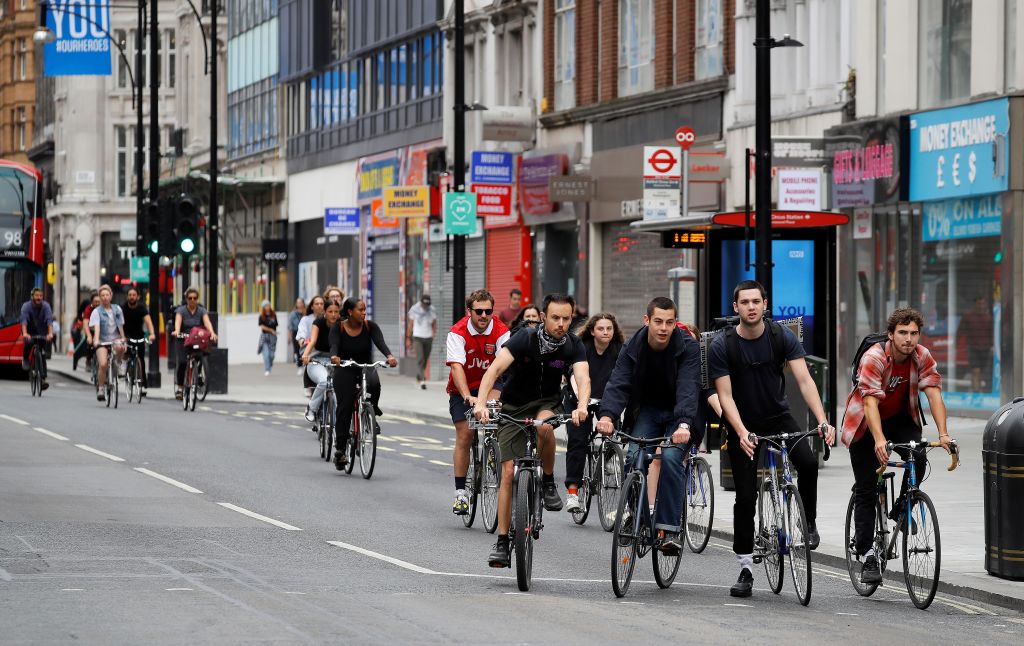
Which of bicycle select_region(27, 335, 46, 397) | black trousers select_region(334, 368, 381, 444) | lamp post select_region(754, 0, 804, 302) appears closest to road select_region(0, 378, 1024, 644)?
black trousers select_region(334, 368, 381, 444)

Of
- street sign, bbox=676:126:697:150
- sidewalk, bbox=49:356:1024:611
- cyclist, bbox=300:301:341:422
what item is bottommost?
sidewalk, bbox=49:356:1024:611

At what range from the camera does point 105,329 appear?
31125 mm

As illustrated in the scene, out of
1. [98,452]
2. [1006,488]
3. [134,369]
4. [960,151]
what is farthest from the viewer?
[134,369]

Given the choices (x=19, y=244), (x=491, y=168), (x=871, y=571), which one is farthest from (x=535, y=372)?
Result: (x=19, y=244)

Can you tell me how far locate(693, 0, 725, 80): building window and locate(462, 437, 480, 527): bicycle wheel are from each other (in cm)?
1967

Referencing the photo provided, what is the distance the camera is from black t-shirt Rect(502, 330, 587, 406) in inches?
532

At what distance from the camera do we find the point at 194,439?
2466 cm

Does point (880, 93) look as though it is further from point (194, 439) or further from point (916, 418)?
point (916, 418)

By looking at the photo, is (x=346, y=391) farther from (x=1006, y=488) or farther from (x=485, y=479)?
(x=1006, y=488)

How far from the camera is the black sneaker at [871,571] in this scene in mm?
11906

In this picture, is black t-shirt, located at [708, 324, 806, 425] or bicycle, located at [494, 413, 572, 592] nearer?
bicycle, located at [494, 413, 572, 592]

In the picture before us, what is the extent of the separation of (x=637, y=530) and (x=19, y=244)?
32.8m

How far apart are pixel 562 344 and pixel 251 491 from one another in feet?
18.1

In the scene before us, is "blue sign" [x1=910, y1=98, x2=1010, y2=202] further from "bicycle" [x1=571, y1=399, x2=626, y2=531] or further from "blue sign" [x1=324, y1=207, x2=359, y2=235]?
"blue sign" [x1=324, y1=207, x2=359, y2=235]
